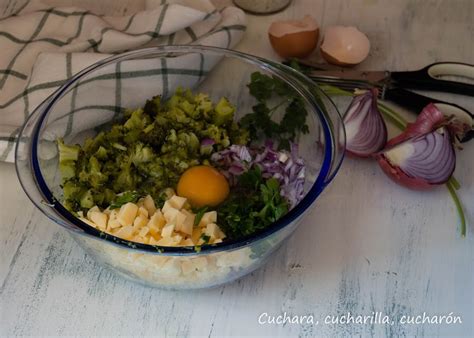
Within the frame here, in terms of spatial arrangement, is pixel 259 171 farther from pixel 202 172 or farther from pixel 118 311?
pixel 118 311

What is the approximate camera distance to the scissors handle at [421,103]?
43.2 inches

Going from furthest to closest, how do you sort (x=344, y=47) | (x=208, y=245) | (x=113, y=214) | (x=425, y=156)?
(x=344, y=47), (x=425, y=156), (x=113, y=214), (x=208, y=245)

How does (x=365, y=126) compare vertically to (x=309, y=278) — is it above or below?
above

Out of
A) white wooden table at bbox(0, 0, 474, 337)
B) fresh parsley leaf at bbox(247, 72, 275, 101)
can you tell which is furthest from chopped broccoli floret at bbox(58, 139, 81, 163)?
fresh parsley leaf at bbox(247, 72, 275, 101)

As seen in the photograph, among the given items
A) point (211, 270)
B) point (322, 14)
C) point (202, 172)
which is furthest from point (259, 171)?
point (322, 14)

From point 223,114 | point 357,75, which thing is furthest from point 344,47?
point 223,114

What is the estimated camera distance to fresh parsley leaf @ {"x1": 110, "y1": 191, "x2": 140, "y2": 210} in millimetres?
923

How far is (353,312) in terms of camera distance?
93 cm

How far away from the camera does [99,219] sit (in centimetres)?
90

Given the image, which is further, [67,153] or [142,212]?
[67,153]

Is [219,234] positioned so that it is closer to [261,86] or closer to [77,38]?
[261,86]

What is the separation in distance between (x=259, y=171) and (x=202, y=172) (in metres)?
0.09

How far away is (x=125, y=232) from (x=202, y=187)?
159mm

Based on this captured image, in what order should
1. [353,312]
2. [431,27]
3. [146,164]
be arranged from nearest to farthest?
1. [353,312]
2. [146,164]
3. [431,27]
